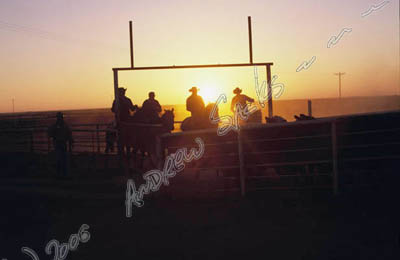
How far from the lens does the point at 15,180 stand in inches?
575

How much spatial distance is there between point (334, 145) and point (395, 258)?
3.48 m

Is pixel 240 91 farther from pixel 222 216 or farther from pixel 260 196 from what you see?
pixel 222 216

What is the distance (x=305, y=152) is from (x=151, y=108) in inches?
211

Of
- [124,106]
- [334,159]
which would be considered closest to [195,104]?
[124,106]

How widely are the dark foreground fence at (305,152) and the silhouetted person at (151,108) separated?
3.71 meters

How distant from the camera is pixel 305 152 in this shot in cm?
1002

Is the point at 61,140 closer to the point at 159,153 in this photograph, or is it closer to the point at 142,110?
the point at 142,110

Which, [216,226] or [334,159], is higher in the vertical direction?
[334,159]

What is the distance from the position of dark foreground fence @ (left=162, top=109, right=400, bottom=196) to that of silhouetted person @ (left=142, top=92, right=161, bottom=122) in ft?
12.2

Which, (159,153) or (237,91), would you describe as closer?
(159,153)

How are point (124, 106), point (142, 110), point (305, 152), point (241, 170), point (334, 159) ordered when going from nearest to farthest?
1. point (334, 159)
2. point (241, 170)
3. point (305, 152)
4. point (124, 106)
5. point (142, 110)

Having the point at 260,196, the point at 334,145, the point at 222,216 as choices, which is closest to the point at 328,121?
the point at 334,145

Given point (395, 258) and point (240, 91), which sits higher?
point (240, 91)

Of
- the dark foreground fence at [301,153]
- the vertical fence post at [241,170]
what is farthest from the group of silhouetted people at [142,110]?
the vertical fence post at [241,170]
